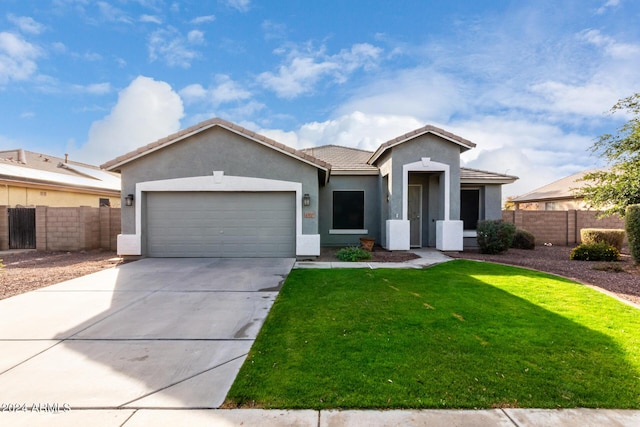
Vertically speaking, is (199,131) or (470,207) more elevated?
(199,131)

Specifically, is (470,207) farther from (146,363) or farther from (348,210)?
(146,363)

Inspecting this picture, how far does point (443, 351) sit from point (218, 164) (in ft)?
30.1

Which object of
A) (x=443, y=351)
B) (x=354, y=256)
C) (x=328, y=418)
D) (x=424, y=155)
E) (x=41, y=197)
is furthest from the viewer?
(x=41, y=197)

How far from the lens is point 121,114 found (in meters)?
16.0

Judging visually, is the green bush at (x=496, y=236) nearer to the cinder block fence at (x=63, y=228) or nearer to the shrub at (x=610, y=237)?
the shrub at (x=610, y=237)

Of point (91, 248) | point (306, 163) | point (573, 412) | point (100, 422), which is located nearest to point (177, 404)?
point (100, 422)

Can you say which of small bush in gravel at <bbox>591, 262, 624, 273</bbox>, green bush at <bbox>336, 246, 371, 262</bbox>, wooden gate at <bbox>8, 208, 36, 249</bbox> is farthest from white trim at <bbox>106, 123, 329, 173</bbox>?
small bush in gravel at <bbox>591, 262, 624, 273</bbox>

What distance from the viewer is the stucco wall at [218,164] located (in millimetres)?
10609

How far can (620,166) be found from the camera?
11.1m

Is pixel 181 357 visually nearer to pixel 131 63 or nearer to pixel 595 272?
pixel 595 272

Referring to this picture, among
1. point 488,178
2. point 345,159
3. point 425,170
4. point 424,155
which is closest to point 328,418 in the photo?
point 425,170

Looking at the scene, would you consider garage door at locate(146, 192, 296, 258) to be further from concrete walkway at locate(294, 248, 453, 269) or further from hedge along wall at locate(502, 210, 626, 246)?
hedge along wall at locate(502, 210, 626, 246)

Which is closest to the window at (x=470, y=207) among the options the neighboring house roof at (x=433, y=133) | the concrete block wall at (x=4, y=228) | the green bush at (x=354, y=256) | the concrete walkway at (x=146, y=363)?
the neighboring house roof at (x=433, y=133)

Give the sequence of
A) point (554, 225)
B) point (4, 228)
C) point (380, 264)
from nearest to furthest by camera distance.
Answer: point (380, 264) < point (4, 228) < point (554, 225)
